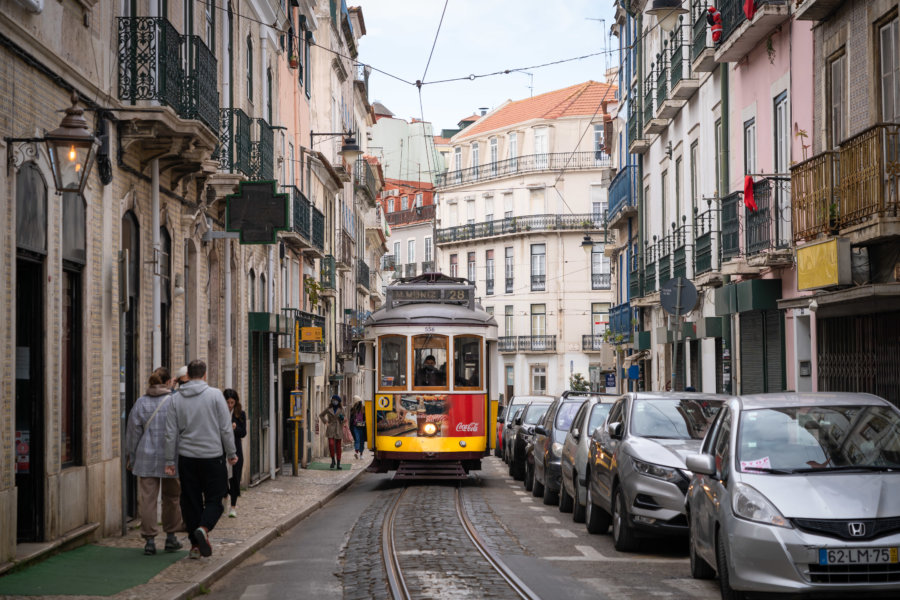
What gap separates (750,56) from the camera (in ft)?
72.5

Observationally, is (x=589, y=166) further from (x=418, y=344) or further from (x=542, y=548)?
(x=542, y=548)

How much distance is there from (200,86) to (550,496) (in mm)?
8075

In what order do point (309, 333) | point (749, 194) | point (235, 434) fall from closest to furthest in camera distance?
point (235, 434) → point (749, 194) → point (309, 333)

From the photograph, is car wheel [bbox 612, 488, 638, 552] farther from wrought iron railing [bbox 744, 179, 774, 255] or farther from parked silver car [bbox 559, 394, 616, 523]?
wrought iron railing [bbox 744, 179, 774, 255]

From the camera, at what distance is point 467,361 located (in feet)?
80.3

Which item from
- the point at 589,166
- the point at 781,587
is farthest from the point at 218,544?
the point at 589,166

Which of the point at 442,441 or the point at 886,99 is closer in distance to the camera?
the point at 886,99

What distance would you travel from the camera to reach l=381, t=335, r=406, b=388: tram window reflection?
79.7 ft

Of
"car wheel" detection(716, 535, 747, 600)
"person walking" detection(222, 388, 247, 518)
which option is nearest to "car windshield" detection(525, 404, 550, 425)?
"person walking" detection(222, 388, 247, 518)

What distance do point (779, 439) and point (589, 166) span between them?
219 ft

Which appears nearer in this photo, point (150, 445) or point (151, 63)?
point (150, 445)

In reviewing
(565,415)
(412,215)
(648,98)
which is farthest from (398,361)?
(412,215)

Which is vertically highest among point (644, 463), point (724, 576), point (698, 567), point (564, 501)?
point (644, 463)

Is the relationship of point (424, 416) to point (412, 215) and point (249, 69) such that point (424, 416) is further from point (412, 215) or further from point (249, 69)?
point (412, 215)
